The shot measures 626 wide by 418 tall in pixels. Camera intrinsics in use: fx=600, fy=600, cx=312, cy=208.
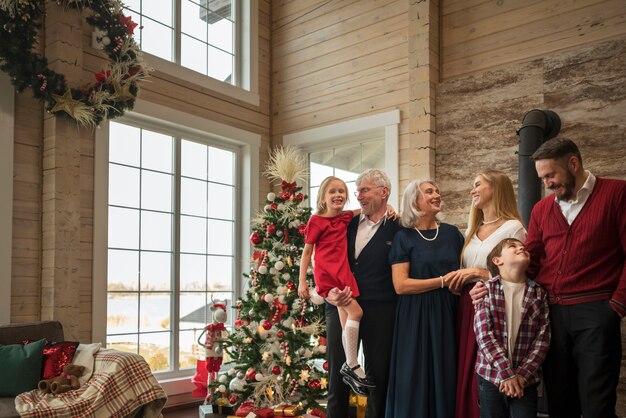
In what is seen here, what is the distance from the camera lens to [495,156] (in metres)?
4.82

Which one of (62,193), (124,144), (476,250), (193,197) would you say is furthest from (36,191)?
(476,250)

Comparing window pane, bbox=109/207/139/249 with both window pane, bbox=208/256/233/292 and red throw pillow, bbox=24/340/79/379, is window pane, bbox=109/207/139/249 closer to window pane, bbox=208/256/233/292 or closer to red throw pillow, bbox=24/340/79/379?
window pane, bbox=208/256/233/292

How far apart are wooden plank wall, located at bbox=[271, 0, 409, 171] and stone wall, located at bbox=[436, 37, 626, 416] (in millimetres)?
510

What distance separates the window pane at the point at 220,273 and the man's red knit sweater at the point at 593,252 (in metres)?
3.81

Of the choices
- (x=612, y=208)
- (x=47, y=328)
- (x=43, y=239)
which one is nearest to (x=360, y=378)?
(x=612, y=208)

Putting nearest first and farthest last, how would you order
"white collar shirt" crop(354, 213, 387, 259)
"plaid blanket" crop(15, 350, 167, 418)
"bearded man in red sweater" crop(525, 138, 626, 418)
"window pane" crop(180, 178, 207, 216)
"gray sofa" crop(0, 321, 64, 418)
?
"bearded man in red sweater" crop(525, 138, 626, 418)
"white collar shirt" crop(354, 213, 387, 259)
"plaid blanket" crop(15, 350, 167, 418)
"gray sofa" crop(0, 321, 64, 418)
"window pane" crop(180, 178, 207, 216)

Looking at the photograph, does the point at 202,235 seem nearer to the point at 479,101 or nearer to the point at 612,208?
the point at 479,101

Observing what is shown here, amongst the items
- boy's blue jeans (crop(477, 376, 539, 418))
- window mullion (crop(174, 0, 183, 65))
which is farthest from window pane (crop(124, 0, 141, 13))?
boy's blue jeans (crop(477, 376, 539, 418))

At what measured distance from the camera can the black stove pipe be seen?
Answer: 13.5ft

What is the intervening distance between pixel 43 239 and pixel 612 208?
3.81 meters

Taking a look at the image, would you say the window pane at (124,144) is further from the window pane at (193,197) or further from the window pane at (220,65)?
the window pane at (220,65)

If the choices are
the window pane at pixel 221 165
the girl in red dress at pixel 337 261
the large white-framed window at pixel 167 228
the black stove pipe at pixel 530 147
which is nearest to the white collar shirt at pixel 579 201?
the girl in red dress at pixel 337 261

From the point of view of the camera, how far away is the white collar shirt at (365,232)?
126 inches

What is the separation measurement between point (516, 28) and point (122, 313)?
4.05m
